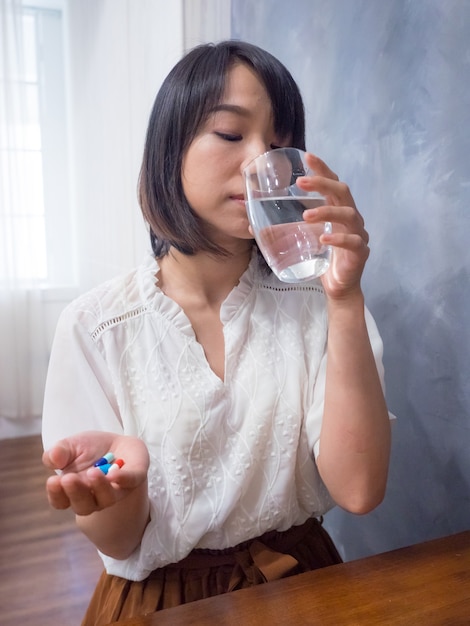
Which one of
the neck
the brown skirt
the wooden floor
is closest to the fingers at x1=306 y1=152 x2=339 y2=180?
the neck

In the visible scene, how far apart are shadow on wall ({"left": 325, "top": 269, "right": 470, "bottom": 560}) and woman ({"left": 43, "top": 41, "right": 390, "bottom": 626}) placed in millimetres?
158

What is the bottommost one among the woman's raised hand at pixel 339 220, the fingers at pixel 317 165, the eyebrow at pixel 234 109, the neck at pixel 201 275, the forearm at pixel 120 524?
the forearm at pixel 120 524

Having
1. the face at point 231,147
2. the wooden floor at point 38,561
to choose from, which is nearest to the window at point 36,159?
the wooden floor at point 38,561

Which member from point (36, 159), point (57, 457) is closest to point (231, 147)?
point (57, 457)

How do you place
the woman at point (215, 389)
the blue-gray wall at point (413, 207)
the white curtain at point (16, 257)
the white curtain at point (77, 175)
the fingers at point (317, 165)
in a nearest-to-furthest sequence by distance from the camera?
the fingers at point (317, 165), the woman at point (215, 389), the blue-gray wall at point (413, 207), the white curtain at point (77, 175), the white curtain at point (16, 257)

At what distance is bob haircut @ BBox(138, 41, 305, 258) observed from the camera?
66 centimetres

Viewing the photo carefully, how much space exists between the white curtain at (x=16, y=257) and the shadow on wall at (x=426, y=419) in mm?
2217

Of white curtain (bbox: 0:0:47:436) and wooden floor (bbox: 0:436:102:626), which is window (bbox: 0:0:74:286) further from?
wooden floor (bbox: 0:436:102:626)

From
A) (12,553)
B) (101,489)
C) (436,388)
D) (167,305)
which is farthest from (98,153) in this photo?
(101,489)

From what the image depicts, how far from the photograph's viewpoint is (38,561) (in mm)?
1572

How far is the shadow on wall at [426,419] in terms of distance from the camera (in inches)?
29.4

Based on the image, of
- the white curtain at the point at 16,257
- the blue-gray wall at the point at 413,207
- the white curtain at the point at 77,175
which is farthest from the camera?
the white curtain at the point at 16,257

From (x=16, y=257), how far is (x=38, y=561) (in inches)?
63.8

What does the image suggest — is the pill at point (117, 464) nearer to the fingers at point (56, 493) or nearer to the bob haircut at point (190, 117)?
the fingers at point (56, 493)
